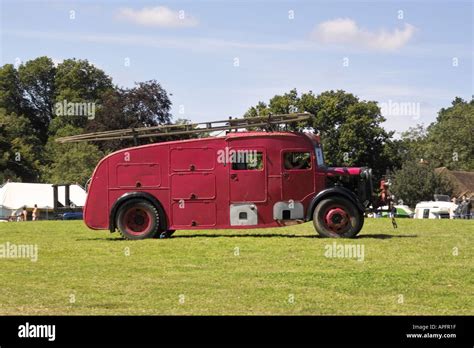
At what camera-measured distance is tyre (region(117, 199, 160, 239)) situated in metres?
23.8

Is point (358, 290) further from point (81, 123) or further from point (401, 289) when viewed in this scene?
point (81, 123)

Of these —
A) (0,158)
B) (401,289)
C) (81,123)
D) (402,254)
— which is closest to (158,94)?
(0,158)

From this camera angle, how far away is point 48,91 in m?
126

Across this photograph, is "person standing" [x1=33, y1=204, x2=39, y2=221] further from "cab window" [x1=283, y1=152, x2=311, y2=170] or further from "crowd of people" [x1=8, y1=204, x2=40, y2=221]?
"cab window" [x1=283, y1=152, x2=311, y2=170]

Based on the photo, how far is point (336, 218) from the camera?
891 inches

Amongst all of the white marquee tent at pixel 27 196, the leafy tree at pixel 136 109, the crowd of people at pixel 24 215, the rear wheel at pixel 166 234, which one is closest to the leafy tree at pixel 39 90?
the leafy tree at pixel 136 109

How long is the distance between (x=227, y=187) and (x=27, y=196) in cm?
4595

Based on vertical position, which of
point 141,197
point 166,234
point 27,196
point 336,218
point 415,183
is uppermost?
point 415,183

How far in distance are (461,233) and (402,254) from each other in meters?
8.66

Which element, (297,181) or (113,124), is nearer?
(297,181)

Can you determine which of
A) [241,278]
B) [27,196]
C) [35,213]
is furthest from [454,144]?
[241,278]

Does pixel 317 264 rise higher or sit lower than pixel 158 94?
lower

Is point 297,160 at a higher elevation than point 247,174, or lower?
higher

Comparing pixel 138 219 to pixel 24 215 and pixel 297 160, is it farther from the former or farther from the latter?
pixel 24 215
